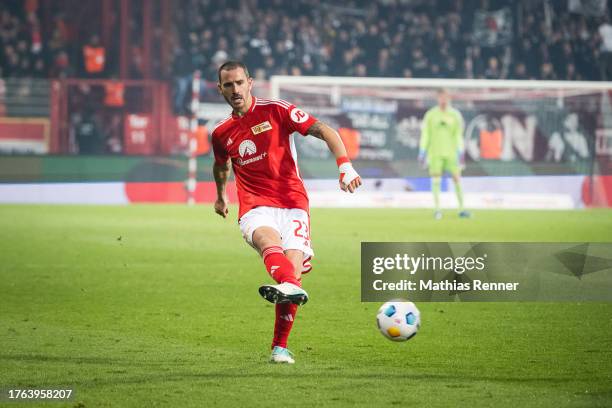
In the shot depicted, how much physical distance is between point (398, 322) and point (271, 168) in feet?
3.93

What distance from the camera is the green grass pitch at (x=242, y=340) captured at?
220 inches

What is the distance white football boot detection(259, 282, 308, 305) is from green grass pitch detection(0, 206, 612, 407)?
426 millimetres

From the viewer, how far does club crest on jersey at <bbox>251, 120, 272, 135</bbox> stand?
6.69 m

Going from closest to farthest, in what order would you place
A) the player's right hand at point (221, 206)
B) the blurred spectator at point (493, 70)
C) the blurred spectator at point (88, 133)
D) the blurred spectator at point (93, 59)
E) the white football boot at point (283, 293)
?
the white football boot at point (283, 293) → the player's right hand at point (221, 206) → the blurred spectator at point (88, 133) → the blurred spectator at point (93, 59) → the blurred spectator at point (493, 70)

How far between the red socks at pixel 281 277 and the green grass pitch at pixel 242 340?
0.69 feet

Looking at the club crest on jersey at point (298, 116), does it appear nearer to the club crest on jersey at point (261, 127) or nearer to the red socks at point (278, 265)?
the club crest on jersey at point (261, 127)

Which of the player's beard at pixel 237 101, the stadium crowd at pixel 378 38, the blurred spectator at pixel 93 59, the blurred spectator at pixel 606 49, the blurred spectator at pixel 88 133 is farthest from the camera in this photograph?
the blurred spectator at pixel 606 49

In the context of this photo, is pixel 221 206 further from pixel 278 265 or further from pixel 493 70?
pixel 493 70

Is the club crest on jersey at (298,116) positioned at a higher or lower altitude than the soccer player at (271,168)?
higher

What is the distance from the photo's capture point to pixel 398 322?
21.3 feet

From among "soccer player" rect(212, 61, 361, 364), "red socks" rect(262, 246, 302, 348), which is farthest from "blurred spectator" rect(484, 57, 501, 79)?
"red socks" rect(262, 246, 302, 348)

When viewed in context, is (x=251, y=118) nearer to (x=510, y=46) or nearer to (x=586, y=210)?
(x=586, y=210)

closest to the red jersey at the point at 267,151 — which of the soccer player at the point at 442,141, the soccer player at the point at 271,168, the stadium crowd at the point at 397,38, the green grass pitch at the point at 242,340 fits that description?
the soccer player at the point at 271,168

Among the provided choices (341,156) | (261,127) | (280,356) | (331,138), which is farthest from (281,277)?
(261,127)
